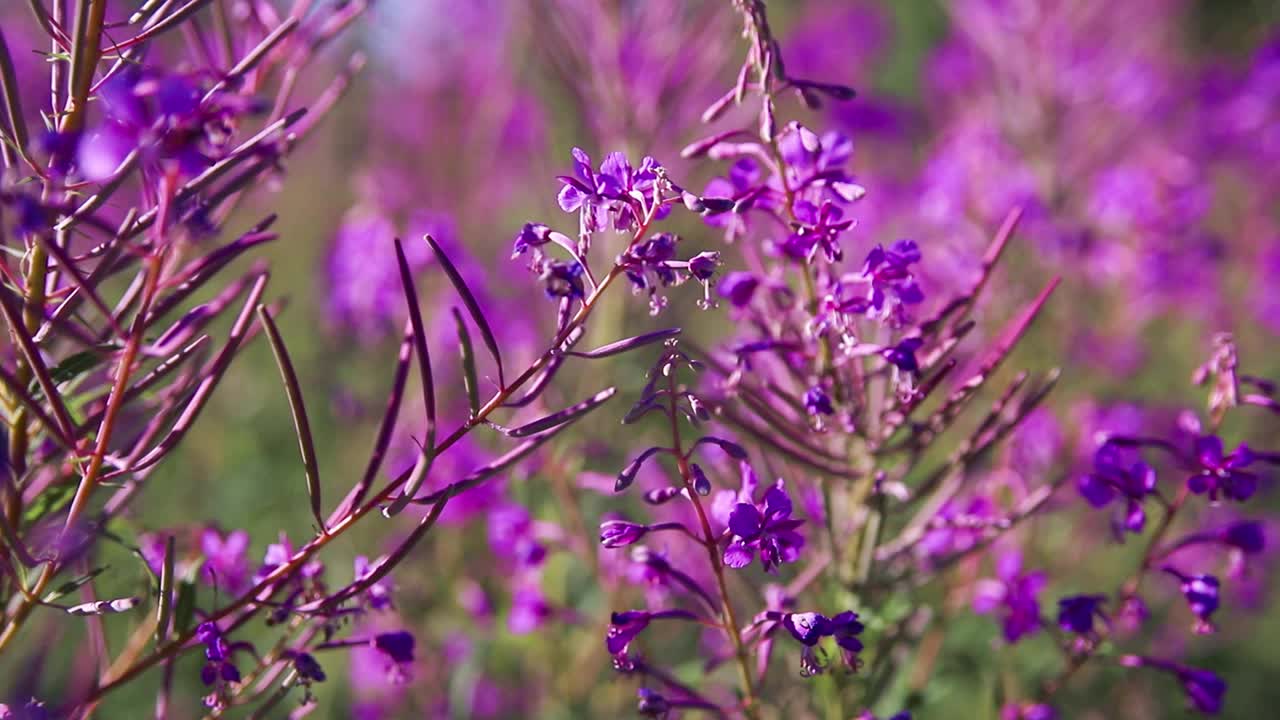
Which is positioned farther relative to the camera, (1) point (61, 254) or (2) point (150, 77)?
(2) point (150, 77)

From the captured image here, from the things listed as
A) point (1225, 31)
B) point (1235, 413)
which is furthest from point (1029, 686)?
point (1225, 31)

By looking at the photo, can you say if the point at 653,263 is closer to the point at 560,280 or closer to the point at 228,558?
the point at 560,280

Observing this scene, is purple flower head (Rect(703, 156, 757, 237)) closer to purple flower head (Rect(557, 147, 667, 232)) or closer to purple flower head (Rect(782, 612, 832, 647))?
purple flower head (Rect(557, 147, 667, 232))

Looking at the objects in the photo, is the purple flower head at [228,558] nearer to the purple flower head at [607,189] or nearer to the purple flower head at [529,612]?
the purple flower head at [529,612]

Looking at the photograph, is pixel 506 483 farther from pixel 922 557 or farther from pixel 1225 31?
pixel 1225 31

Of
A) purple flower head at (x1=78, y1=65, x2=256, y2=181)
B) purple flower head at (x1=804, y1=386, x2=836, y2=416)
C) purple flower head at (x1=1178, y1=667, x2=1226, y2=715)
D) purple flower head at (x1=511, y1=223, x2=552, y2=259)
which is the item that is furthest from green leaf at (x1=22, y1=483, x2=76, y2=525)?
purple flower head at (x1=1178, y1=667, x2=1226, y2=715)

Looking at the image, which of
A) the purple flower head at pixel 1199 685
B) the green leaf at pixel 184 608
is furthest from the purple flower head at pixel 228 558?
the purple flower head at pixel 1199 685
